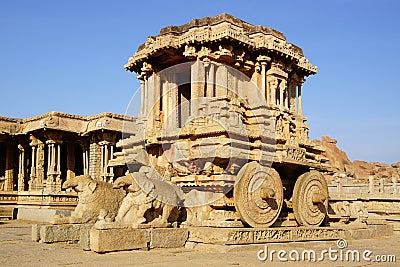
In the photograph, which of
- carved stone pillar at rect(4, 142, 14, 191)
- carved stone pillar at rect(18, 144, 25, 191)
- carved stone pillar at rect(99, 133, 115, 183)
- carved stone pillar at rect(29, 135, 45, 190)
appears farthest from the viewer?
carved stone pillar at rect(4, 142, 14, 191)

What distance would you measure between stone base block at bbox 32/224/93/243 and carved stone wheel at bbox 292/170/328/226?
4709 millimetres

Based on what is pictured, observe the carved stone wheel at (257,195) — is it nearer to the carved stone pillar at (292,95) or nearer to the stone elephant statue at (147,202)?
the stone elephant statue at (147,202)

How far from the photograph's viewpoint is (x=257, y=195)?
10.1m

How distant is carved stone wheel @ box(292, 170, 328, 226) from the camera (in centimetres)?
1130

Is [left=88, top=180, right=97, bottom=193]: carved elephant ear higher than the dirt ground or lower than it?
higher

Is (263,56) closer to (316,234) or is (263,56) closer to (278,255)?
(316,234)

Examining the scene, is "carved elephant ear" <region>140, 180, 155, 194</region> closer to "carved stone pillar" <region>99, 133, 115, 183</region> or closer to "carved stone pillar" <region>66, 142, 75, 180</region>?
"carved stone pillar" <region>99, 133, 115, 183</region>

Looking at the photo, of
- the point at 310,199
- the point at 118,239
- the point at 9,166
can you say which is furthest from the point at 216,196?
the point at 9,166

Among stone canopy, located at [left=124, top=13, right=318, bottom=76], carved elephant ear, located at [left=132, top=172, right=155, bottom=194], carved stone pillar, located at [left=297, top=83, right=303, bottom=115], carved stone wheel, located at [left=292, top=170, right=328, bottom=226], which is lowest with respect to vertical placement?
carved stone wheel, located at [left=292, top=170, right=328, bottom=226]

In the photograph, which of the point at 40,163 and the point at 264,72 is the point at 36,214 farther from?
the point at 40,163

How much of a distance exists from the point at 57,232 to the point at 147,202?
2.23 m

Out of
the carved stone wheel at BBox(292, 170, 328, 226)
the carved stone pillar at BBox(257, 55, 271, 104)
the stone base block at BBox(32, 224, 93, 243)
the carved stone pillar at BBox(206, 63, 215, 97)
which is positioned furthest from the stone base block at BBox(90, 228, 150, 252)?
the carved stone pillar at BBox(257, 55, 271, 104)

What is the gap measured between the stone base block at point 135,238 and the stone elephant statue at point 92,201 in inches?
72.8

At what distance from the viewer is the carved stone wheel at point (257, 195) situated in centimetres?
986
